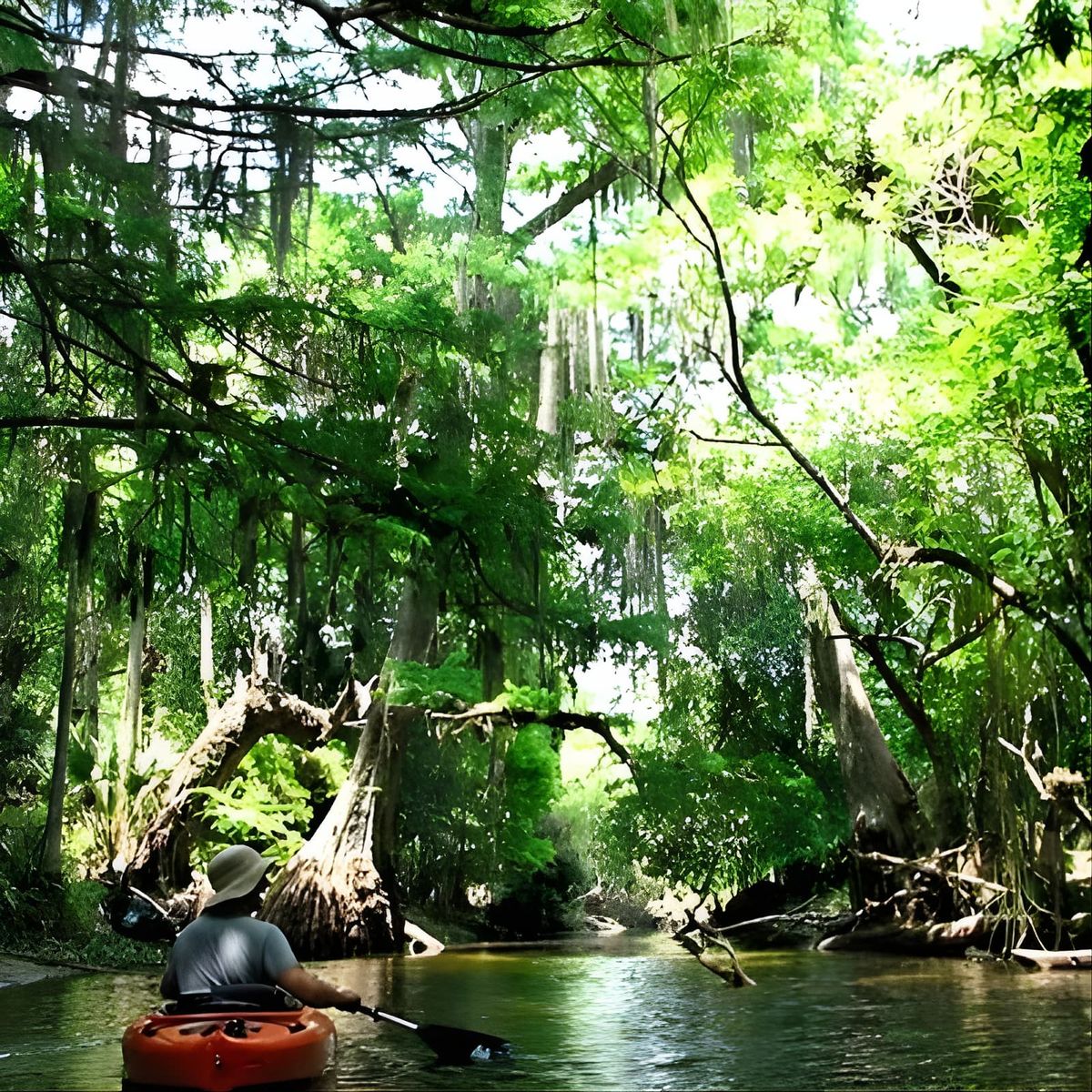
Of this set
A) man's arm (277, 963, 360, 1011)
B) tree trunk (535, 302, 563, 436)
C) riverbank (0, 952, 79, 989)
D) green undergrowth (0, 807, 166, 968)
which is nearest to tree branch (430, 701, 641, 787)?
tree trunk (535, 302, 563, 436)

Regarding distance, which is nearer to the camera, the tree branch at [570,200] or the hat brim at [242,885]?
the hat brim at [242,885]

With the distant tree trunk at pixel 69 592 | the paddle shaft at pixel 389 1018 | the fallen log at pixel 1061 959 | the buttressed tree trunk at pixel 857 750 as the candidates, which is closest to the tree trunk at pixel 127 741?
the distant tree trunk at pixel 69 592

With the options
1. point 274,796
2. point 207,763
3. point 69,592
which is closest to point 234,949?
point 69,592

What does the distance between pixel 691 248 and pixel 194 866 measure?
10.8 m

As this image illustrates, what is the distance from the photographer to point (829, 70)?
17734mm

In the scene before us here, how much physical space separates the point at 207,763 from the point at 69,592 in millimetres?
4904

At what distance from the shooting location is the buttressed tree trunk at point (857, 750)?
17.9 meters

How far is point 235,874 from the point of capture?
6.30m

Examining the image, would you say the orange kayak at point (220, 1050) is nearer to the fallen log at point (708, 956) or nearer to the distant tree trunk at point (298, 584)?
the distant tree trunk at point (298, 584)

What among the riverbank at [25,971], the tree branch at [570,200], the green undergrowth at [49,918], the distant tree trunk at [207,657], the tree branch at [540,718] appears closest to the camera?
the riverbank at [25,971]

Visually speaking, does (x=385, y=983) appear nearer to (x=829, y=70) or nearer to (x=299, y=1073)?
(x=299, y=1073)

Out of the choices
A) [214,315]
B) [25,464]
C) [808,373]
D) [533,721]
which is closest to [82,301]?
[214,315]

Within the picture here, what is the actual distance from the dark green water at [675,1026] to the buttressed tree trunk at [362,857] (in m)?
0.88

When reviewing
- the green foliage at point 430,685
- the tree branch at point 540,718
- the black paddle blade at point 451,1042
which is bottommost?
the black paddle blade at point 451,1042
